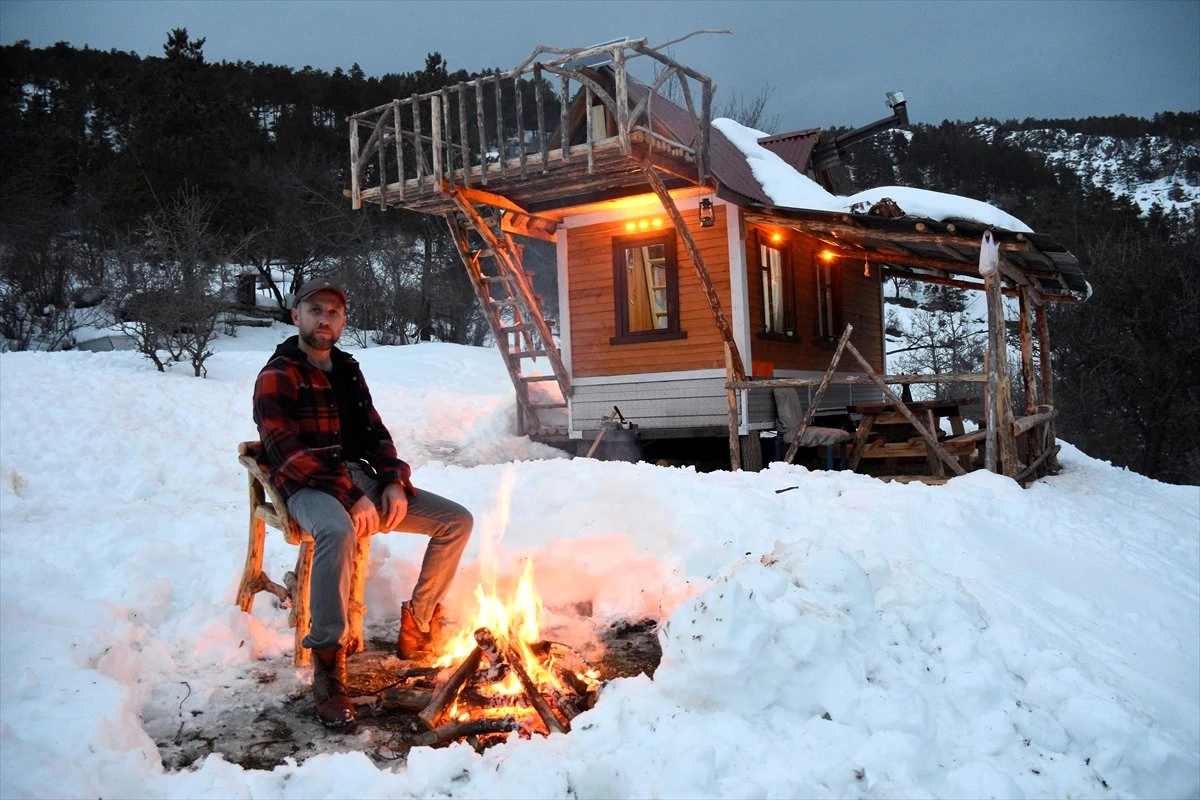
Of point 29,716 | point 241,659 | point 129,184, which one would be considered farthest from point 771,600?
point 129,184

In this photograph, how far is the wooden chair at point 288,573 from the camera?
164 inches

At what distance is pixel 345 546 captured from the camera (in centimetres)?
385

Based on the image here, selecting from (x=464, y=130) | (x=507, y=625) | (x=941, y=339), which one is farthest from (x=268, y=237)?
(x=507, y=625)

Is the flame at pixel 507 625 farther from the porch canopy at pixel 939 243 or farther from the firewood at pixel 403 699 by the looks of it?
the porch canopy at pixel 939 243

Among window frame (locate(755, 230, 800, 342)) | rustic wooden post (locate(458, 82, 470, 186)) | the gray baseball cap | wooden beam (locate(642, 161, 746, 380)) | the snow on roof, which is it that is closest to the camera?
the gray baseball cap

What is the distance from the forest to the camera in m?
21.2

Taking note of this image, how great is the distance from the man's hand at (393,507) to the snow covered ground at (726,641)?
99cm

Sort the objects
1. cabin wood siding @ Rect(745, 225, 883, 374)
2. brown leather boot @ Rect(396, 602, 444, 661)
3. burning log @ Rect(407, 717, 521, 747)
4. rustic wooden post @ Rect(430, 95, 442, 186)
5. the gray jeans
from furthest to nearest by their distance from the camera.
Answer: cabin wood siding @ Rect(745, 225, 883, 374) → rustic wooden post @ Rect(430, 95, 442, 186) → brown leather boot @ Rect(396, 602, 444, 661) → the gray jeans → burning log @ Rect(407, 717, 521, 747)

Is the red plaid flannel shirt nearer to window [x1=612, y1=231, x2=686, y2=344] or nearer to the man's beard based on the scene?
the man's beard

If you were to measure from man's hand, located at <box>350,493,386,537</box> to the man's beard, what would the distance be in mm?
874

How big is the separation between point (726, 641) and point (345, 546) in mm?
1827

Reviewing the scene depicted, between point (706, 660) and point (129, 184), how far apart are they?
28513mm

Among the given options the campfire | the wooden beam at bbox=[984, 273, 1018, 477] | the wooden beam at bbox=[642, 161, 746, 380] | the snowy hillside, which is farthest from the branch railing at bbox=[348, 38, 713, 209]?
the snowy hillside

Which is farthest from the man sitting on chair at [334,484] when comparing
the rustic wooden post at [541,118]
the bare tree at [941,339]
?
the bare tree at [941,339]
